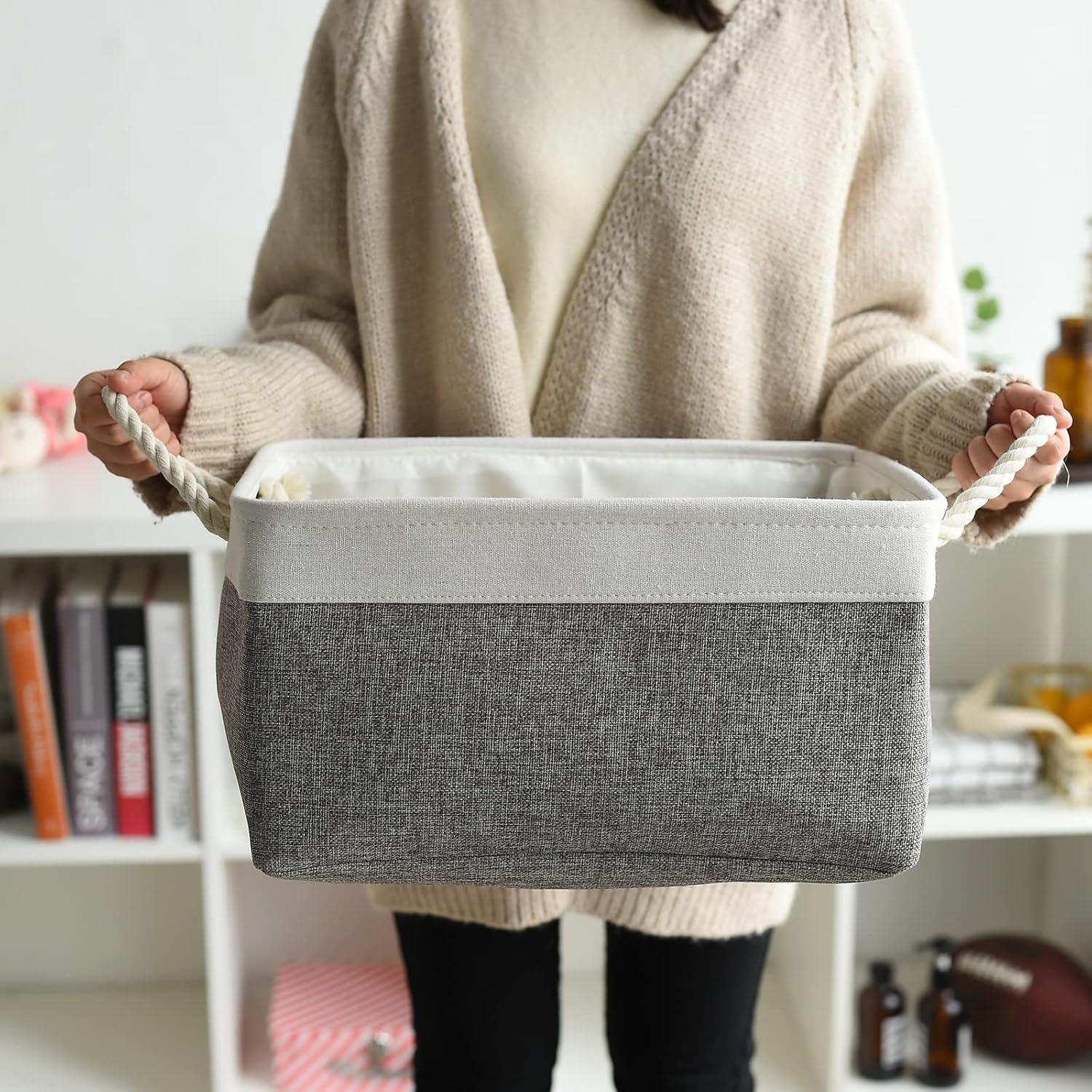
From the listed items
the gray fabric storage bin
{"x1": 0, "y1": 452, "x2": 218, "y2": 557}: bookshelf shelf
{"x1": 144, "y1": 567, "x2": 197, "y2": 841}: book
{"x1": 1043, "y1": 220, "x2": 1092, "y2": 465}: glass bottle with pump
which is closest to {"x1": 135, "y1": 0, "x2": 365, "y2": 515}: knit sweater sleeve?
the gray fabric storage bin

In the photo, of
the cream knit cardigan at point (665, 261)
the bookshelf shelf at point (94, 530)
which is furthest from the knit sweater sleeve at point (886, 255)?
the bookshelf shelf at point (94, 530)

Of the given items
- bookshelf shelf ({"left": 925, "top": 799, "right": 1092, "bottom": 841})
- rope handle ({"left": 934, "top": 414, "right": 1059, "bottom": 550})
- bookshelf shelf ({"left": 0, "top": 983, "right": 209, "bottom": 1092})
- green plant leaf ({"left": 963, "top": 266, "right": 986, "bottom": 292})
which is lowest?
bookshelf shelf ({"left": 0, "top": 983, "right": 209, "bottom": 1092})

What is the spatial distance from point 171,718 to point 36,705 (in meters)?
0.15

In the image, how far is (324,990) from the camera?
63.6 inches

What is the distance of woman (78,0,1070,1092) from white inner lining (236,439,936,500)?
0.05 metres

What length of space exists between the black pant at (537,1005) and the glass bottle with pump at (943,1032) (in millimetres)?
694

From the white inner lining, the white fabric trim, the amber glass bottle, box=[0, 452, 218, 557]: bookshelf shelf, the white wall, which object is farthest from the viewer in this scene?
the white wall

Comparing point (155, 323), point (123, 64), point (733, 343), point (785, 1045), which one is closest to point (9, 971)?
point (155, 323)

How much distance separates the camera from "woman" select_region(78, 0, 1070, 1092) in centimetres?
85

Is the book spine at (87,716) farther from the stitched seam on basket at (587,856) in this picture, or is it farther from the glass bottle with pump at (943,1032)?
the glass bottle with pump at (943,1032)

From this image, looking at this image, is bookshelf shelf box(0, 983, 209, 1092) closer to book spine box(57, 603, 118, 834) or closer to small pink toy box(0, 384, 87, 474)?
book spine box(57, 603, 118, 834)

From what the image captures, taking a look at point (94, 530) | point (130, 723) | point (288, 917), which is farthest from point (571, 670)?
point (288, 917)

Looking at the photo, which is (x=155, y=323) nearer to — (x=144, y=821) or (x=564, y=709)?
(x=144, y=821)

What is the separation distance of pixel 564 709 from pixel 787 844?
138 millimetres
